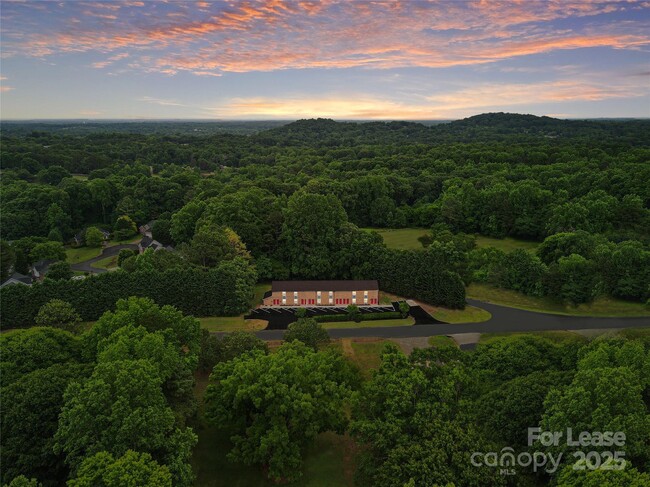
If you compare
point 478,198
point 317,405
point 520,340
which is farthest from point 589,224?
point 317,405

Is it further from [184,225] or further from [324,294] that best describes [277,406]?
[184,225]

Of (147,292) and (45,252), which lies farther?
(45,252)

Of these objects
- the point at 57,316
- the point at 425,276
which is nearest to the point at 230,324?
the point at 57,316

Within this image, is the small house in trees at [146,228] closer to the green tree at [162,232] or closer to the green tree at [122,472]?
the green tree at [162,232]

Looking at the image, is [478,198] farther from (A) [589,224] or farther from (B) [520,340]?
(B) [520,340]

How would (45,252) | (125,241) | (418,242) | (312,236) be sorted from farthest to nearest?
(125,241) → (418,242) → (45,252) → (312,236)

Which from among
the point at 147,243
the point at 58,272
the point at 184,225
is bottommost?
the point at 58,272

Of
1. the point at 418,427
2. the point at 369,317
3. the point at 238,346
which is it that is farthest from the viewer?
the point at 369,317

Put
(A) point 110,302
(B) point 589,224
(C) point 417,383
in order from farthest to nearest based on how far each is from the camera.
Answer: (B) point 589,224
(A) point 110,302
(C) point 417,383
